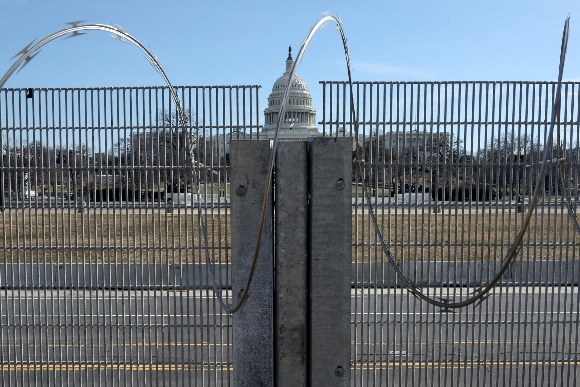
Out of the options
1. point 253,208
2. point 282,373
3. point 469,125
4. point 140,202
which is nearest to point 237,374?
point 282,373

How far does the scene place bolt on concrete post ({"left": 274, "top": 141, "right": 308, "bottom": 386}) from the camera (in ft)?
12.0

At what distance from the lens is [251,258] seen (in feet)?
12.0

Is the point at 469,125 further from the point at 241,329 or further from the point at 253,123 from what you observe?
the point at 241,329

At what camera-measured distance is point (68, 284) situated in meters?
6.25

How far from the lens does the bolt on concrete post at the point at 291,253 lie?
3.65 meters

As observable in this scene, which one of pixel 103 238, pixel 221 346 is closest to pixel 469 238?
pixel 221 346

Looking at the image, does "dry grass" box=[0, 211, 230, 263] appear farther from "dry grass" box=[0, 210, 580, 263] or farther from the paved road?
the paved road

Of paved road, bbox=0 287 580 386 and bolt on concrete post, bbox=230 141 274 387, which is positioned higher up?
bolt on concrete post, bbox=230 141 274 387

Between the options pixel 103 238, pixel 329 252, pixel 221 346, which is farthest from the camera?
pixel 103 238

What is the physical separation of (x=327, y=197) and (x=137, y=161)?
309 centimetres

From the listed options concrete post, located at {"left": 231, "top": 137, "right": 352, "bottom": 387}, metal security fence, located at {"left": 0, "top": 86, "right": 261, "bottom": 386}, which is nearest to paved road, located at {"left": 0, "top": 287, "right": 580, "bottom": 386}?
metal security fence, located at {"left": 0, "top": 86, "right": 261, "bottom": 386}

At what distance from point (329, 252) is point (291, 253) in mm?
226

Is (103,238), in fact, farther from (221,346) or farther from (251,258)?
(251,258)

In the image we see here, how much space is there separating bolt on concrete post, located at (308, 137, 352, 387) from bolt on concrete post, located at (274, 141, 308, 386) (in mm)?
62
